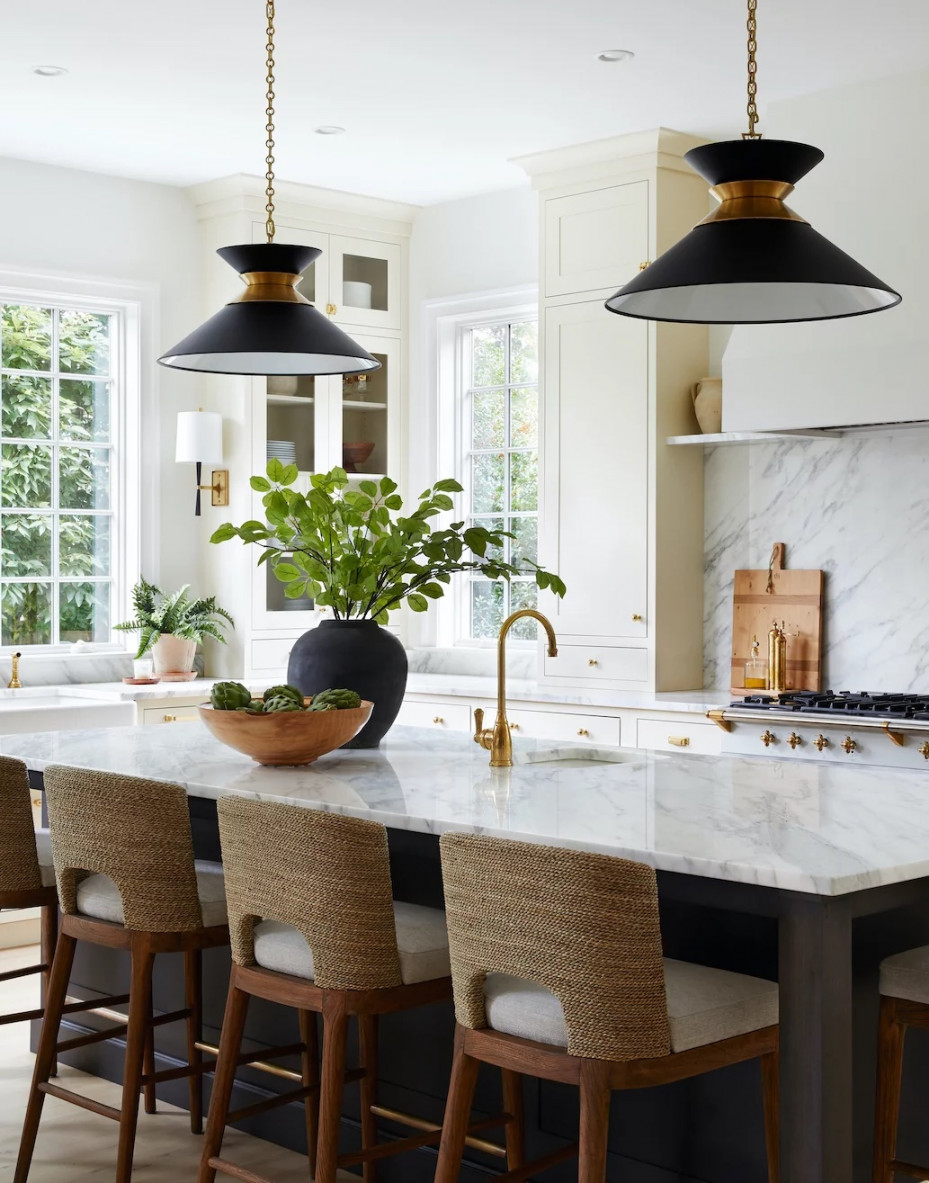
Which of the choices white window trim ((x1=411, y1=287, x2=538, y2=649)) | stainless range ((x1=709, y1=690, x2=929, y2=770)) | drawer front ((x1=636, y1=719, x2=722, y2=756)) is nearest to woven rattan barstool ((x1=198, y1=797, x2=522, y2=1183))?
stainless range ((x1=709, y1=690, x2=929, y2=770))

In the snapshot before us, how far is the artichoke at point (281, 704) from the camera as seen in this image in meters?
3.17

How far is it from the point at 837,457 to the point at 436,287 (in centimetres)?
216

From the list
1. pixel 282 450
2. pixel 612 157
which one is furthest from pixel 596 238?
pixel 282 450

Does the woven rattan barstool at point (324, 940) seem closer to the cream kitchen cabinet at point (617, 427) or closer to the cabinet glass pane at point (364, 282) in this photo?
the cream kitchen cabinet at point (617, 427)

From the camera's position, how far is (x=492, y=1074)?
2920 mm

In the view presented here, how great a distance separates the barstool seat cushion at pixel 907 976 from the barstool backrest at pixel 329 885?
2.65 feet

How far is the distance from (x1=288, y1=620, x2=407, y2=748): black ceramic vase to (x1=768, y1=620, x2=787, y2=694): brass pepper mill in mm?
2025

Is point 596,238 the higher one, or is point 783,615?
point 596,238

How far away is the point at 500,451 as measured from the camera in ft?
21.0

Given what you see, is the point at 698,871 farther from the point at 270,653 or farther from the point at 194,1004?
the point at 270,653

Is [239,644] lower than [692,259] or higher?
lower

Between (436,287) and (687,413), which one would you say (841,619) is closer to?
(687,413)

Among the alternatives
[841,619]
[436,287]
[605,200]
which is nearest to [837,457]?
[841,619]

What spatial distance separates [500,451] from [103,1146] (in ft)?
12.0
